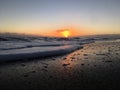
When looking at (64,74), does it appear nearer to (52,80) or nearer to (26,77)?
(52,80)

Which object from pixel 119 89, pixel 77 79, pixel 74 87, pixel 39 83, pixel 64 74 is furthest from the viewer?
pixel 64 74

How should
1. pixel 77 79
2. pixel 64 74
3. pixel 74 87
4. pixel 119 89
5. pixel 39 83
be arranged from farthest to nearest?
pixel 64 74, pixel 77 79, pixel 39 83, pixel 74 87, pixel 119 89

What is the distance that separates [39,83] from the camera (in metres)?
3.95

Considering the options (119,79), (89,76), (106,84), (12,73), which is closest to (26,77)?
(12,73)

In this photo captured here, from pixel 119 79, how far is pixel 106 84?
0.51 metres

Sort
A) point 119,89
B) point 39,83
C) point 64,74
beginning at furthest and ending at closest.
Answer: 1. point 64,74
2. point 39,83
3. point 119,89

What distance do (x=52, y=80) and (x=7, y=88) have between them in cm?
107

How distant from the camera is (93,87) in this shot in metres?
3.60

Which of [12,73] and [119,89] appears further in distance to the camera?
[12,73]

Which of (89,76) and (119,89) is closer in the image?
(119,89)

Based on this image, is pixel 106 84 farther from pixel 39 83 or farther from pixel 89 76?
pixel 39 83

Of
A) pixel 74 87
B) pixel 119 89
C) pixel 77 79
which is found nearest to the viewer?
pixel 119 89

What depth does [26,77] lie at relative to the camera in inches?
177

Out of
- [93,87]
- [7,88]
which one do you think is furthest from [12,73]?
[93,87]
